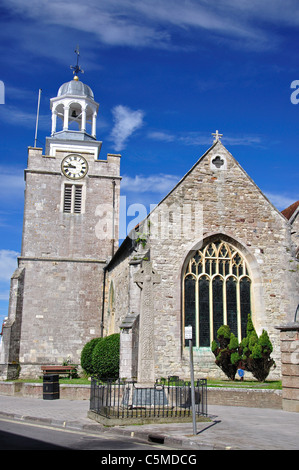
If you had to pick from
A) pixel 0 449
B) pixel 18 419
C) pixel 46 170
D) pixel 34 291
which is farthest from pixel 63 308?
pixel 0 449

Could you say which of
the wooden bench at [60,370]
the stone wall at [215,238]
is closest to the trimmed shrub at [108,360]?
the stone wall at [215,238]

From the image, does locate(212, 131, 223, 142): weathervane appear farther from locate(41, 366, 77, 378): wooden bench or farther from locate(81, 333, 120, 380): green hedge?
locate(41, 366, 77, 378): wooden bench

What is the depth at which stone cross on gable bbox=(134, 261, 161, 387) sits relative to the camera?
1199cm

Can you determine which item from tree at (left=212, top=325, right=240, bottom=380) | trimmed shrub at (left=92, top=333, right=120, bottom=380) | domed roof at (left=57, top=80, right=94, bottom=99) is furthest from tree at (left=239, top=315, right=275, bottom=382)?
domed roof at (left=57, top=80, right=94, bottom=99)

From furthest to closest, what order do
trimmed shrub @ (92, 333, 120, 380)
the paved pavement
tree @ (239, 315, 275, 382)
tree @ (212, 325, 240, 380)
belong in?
trimmed shrub @ (92, 333, 120, 380) → tree @ (212, 325, 240, 380) → tree @ (239, 315, 275, 382) → the paved pavement

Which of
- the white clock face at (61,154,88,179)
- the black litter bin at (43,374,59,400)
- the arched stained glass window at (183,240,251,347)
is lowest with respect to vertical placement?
the black litter bin at (43,374,59,400)

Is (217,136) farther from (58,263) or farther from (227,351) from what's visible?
(58,263)

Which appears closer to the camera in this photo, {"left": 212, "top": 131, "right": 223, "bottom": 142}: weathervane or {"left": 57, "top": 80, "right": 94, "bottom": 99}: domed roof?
{"left": 212, "top": 131, "right": 223, "bottom": 142}: weathervane

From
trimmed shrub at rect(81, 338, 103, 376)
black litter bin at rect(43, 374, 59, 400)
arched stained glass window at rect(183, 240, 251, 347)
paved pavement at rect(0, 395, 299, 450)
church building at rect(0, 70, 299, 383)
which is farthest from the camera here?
trimmed shrub at rect(81, 338, 103, 376)

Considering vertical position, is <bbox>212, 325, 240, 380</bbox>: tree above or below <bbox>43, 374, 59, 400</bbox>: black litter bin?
above

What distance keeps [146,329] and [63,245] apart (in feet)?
59.9

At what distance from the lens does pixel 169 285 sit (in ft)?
65.5

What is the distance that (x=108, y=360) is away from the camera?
21031 millimetres

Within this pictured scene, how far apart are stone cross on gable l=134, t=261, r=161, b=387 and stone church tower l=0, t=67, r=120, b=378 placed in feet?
53.4
